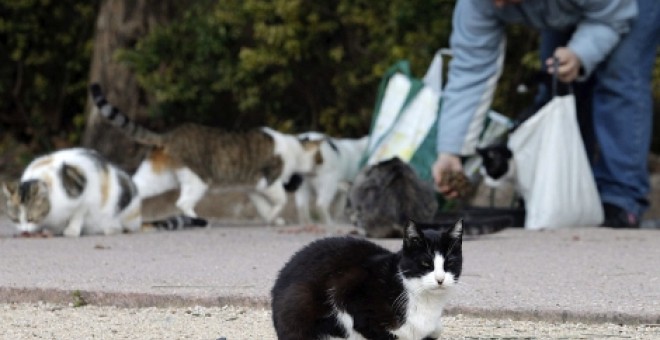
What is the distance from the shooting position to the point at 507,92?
13.2m

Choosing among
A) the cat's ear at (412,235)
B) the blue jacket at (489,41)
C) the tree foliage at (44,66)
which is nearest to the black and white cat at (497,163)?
the blue jacket at (489,41)

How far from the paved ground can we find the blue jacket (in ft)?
2.95

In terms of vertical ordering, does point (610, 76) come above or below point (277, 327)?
above

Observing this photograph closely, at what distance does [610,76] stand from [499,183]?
1.15 m

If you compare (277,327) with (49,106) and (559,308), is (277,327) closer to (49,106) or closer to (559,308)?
(559,308)

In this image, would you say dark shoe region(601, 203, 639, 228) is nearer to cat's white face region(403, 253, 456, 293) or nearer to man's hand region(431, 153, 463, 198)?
man's hand region(431, 153, 463, 198)

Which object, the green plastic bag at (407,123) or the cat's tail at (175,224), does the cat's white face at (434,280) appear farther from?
the cat's tail at (175,224)

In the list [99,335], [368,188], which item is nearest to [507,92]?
A: [368,188]

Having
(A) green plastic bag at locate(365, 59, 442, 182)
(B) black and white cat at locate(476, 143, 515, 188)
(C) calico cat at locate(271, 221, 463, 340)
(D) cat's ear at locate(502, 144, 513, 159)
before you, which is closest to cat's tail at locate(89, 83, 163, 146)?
(A) green plastic bag at locate(365, 59, 442, 182)

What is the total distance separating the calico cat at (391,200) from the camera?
371 inches

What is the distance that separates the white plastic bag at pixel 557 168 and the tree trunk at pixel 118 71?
449cm

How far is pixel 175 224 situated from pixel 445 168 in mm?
2224

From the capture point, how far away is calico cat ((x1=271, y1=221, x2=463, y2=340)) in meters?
5.09

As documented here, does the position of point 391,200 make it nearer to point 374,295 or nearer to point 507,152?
point 507,152
